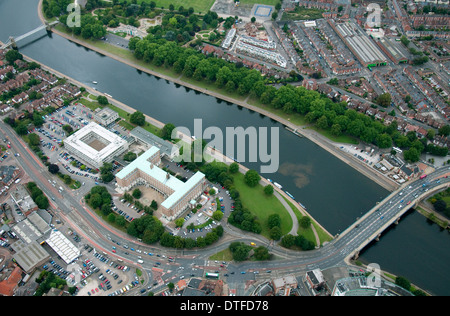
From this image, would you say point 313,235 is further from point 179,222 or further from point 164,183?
point 164,183

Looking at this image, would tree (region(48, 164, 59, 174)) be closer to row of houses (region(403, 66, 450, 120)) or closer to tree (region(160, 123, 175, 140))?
tree (region(160, 123, 175, 140))

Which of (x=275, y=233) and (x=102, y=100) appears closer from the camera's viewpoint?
(x=275, y=233)

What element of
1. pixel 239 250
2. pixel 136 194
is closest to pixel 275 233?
pixel 239 250

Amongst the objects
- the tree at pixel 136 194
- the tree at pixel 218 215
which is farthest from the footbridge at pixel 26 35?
the tree at pixel 218 215

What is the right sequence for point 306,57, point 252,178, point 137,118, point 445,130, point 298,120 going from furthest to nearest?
point 306,57 → point 298,120 → point 137,118 → point 445,130 → point 252,178

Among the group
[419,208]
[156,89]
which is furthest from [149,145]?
[419,208]

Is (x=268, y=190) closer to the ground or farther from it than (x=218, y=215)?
farther from it

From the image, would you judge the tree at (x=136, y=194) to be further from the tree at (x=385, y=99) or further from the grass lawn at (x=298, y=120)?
the tree at (x=385, y=99)
